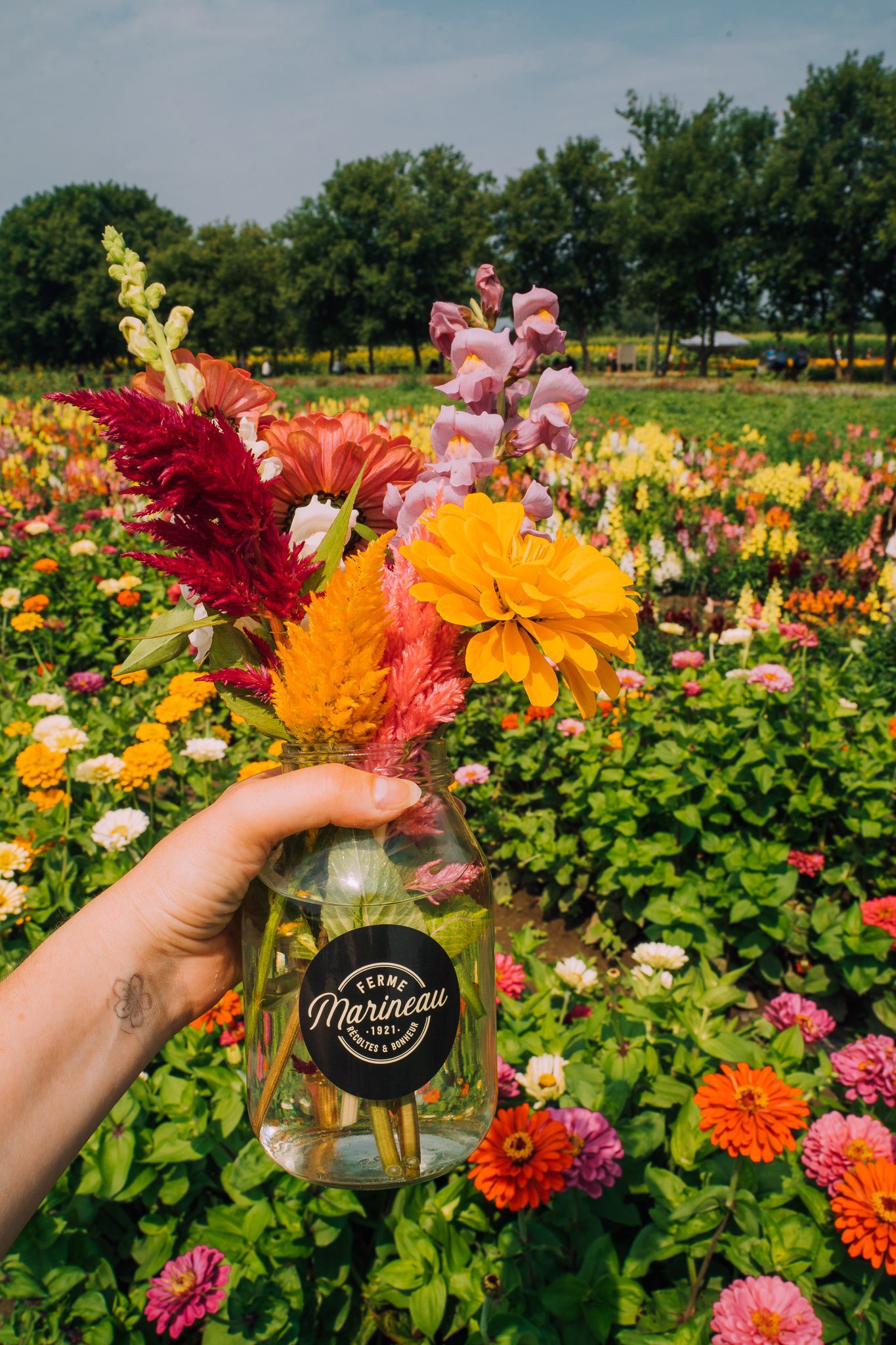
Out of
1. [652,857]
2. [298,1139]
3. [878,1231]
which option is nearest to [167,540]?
[298,1139]

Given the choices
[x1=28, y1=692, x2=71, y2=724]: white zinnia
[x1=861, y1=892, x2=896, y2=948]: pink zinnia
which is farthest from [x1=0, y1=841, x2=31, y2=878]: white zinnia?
[x1=861, y1=892, x2=896, y2=948]: pink zinnia

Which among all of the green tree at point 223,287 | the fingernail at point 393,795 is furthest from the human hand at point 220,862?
the green tree at point 223,287

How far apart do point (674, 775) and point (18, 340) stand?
64.6 metres

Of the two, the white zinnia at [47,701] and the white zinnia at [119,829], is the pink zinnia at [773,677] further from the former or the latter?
the white zinnia at [47,701]

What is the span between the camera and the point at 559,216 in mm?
→ 46531

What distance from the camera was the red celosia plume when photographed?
76 cm

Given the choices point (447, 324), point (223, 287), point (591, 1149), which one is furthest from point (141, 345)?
point (223, 287)

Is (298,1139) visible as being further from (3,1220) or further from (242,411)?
(242,411)

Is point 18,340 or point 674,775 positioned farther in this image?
point 18,340

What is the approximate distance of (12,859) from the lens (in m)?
2.42

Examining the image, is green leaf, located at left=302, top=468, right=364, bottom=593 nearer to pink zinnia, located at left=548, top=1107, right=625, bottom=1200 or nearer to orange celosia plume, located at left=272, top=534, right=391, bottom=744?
orange celosia plume, located at left=272, top=534, right=391, bottom=744

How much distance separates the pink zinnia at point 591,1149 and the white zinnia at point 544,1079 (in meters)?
0.08

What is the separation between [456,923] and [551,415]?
0.56 metres

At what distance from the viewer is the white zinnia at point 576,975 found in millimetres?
2105
